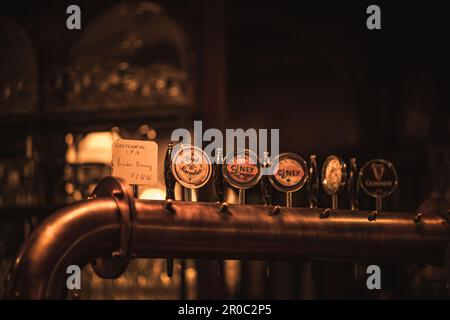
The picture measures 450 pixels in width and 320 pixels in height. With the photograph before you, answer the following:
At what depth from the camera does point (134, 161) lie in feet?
7.04

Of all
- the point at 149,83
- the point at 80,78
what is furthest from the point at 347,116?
the point at 80,78

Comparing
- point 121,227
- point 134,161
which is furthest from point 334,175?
point 121,227

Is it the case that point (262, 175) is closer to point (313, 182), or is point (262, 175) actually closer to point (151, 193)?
point (313, 182)

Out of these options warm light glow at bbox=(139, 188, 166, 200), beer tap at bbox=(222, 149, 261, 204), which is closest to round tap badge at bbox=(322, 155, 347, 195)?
beer tap at bbox=(222, 149, 261, 204)

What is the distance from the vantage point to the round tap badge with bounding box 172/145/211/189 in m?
2.21

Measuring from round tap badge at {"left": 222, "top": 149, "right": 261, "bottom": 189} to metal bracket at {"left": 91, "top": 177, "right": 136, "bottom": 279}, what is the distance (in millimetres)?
375

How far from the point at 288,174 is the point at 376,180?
29 cm

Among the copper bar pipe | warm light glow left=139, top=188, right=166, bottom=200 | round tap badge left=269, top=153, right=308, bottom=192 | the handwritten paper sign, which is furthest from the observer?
warm light glow left=139, top=188, right=166, bottom=200

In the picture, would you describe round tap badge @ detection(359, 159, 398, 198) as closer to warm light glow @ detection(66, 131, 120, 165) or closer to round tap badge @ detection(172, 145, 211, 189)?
round tap badge @ detection(172, 145, 211, 189)

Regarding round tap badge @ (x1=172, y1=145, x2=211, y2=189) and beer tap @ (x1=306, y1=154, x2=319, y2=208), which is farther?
beer tap @ (x1=306, y1=154, x2=319, y2=208)

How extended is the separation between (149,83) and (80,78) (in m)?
0.43

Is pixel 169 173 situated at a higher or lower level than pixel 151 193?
higher

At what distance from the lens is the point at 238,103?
6406 millimetres
